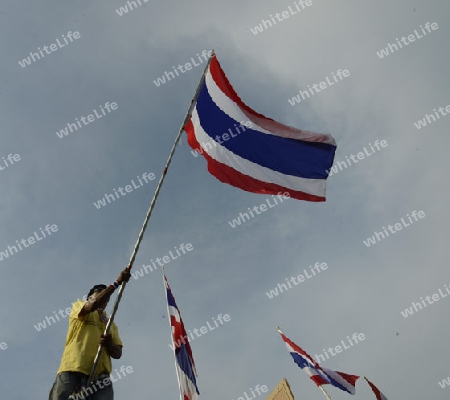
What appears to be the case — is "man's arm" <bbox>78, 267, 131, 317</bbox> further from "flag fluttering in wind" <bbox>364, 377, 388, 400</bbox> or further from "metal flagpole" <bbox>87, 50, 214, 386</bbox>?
"flag fluttering in wind" <bbox>364, 377, 388, 400</bbox>

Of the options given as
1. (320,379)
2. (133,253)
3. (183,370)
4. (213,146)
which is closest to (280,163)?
(213,146)

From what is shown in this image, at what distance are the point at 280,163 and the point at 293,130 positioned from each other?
0.68m

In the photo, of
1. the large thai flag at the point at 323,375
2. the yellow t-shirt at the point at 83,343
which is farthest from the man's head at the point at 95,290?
the large thai flag at the point at 323,375

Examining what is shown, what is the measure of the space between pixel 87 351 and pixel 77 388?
39 cm

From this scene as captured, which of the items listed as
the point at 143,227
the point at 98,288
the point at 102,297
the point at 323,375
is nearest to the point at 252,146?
the point at 143,227

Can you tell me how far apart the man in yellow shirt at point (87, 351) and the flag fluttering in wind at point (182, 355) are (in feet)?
10.8

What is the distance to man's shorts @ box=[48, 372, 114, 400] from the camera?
4531 mm

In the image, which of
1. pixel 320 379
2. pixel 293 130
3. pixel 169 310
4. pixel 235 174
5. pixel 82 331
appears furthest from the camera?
pixel 320 379

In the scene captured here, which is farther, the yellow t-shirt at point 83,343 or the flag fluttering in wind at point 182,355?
the flag fluttering in wind at point 182,355

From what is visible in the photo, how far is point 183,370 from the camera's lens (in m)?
8.31

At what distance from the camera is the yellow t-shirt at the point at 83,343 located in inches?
186

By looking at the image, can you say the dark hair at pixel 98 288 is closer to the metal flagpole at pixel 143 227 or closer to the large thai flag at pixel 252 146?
the metal flagpole at pixel 143 227

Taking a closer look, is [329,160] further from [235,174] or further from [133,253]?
[133,253]

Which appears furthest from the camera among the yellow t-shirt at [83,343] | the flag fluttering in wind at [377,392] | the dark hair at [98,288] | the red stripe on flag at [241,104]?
the flag fluttering in wind at [377,392]
